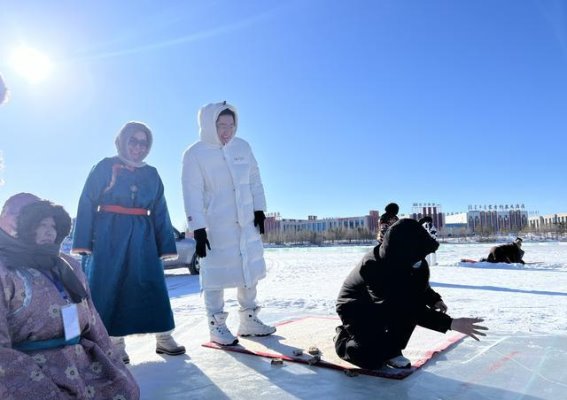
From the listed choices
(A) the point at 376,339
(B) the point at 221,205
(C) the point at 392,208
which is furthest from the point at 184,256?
(A) the point at 376,339

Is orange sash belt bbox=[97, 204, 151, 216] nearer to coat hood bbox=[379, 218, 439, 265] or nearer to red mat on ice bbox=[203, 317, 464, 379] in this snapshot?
red mat on ice bbox=[203, 317, 464, 379]

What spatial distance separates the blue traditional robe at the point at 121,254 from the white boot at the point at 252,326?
0.76 m

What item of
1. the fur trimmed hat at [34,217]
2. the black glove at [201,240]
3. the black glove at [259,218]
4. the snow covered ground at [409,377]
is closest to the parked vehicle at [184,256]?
the snow covered ground at [409,377]

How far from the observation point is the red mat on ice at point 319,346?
111 inches

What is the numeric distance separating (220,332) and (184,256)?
7809mm

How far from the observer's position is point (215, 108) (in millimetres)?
3900

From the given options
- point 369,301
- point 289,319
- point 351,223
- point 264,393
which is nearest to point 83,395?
point 264,393

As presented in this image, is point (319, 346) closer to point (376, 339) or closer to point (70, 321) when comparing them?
point (376, 339)

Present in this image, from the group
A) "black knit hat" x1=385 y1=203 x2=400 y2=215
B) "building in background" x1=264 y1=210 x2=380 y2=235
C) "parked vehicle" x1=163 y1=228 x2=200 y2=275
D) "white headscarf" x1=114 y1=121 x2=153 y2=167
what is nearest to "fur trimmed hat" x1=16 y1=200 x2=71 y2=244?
"white headscarf" x1=114 y1=121 x2=153 y2=167

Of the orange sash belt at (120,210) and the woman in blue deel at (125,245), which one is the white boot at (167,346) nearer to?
the woman in blue deel at (125,245)

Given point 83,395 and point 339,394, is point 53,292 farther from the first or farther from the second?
point 339,394

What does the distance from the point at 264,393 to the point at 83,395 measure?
0.93 m

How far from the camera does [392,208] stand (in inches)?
243

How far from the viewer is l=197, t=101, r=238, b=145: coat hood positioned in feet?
12.8
